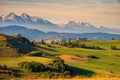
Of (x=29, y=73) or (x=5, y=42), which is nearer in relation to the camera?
(x=29, y=73)

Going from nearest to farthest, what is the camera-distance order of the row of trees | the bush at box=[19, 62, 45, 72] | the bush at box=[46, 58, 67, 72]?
the bush at box=[19, 62, 45, 72], the row of trees, the bush at box=[46, 58, 67, 72]

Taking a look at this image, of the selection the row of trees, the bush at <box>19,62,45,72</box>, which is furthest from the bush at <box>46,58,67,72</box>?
the bush at <box>19,62,45,72</box>

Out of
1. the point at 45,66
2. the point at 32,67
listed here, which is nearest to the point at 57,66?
the point at 45,66

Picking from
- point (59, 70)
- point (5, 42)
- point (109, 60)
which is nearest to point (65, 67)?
point (59, 70)

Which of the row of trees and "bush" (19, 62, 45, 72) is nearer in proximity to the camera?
"bush" (19, 62, 45, 72)

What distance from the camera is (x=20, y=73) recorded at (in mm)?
81188

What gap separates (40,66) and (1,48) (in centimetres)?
3071

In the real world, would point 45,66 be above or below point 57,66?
above

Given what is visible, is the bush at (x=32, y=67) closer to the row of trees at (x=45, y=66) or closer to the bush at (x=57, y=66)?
the row of trees at (x=45, y=66)

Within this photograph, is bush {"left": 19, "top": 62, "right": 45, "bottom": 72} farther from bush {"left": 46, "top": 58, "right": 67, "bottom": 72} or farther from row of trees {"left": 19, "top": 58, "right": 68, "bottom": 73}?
bush {"left": 46, "top": 58, "right": 67, "bottom": 72}

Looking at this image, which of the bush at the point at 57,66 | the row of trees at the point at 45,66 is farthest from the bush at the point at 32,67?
the bush at the point at 57,66

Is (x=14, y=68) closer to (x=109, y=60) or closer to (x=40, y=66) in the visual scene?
(x=40, y=66)

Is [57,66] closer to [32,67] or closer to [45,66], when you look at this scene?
[45,66]

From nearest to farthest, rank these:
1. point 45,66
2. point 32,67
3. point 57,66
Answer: point 32,67 < point 45,66 < point 57,66
